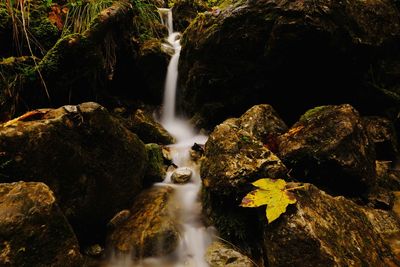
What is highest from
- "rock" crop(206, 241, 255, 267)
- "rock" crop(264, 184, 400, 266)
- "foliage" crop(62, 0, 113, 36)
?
"foliage" crop(62, 0, 113, 36)

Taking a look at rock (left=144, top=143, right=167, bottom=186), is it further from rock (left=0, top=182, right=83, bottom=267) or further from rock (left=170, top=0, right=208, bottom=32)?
rock (left=170, top=0, right=208, bottom=32)

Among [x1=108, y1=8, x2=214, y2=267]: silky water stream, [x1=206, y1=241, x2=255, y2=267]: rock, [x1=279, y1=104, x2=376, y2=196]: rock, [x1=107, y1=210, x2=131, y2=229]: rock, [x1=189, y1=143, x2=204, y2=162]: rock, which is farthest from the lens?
[x1=189, y1=143, x2=204, y2=162]: rock

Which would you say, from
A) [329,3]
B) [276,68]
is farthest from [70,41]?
[329,3]

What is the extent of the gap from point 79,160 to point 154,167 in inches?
56.0

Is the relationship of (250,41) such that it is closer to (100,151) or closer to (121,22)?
(121,22)

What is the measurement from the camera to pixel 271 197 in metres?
2.75

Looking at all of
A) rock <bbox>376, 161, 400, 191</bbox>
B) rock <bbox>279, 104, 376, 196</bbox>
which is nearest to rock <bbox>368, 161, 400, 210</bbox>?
rock <bbox>376, 161, 400, 191</bbox>

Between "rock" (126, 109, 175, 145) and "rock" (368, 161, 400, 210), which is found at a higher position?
"rock" (368, 161, 400, 210)

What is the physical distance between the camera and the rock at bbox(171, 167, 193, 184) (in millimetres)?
4391

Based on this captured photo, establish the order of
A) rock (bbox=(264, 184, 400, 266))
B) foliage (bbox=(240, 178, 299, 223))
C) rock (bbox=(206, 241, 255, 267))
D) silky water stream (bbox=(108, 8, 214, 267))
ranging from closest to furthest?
rock (bbox=(264, 184, 400, 266)) < foliage (bbox=(240, 178, 299, 223)) < rock (bbox=(206, 241, 255, 267)) < silky water stream (bbox=(108, 8, 214, 267))

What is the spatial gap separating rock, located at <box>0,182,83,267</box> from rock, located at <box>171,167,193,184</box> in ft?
6.65

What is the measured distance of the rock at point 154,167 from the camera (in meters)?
4.36

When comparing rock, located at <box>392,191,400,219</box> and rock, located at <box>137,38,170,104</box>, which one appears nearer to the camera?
rock, located at <box>392,191,400,219</box>

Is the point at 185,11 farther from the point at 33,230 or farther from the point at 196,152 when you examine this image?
the point at 33,230
